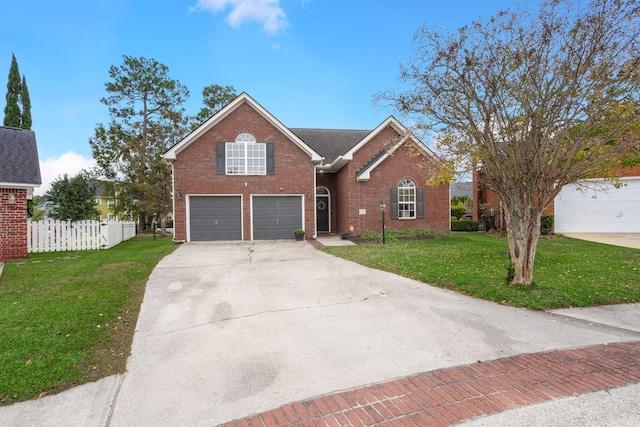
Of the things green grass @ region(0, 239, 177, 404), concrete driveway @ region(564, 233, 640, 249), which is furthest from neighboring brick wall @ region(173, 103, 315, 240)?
concrete driveway @ region(564, 233, 640, 249)

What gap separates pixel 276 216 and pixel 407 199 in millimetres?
6798

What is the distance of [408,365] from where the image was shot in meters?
3.18

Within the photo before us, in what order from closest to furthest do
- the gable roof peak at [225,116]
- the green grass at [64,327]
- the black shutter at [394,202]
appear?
the green grass at [64,327] → the gable roof peak at [225,116] → the black shutter at [394,202]

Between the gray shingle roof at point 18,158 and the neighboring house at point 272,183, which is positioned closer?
the gray shingle roof at point 18,158

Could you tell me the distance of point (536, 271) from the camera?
24.2 ft

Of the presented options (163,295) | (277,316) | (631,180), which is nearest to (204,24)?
→ (163,295)

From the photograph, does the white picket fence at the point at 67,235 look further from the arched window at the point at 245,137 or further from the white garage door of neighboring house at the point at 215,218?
the arched window at the point at 245,137

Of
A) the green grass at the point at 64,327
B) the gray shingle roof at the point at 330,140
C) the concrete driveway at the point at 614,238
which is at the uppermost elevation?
the gray shingle roof at the point at 330,140

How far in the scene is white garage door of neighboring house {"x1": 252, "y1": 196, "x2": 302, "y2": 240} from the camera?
50.1 ft

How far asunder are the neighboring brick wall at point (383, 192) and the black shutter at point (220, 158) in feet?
20.1

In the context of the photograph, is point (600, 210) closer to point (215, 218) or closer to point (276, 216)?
point (276, 216)

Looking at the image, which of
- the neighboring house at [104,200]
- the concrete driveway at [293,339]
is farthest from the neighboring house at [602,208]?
the neighboring house at [104,200]

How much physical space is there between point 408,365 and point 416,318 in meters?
1.45

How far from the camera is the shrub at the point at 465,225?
65.2ft
